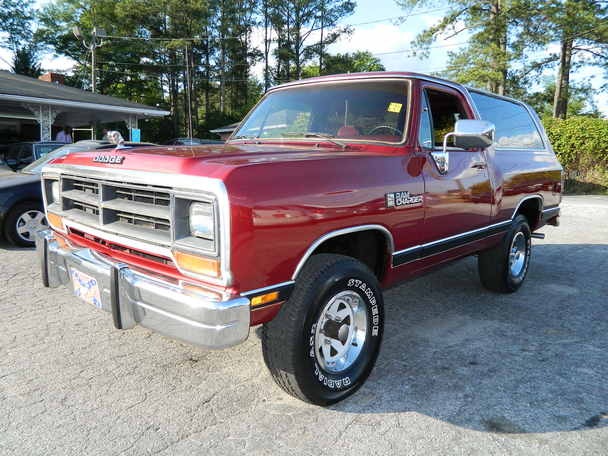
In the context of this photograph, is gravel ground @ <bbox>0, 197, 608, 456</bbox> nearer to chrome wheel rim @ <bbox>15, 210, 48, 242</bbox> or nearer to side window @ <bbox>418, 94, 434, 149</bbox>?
side window @ <bbox>418, 94, 434, 149</bbox>

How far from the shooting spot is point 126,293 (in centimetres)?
239

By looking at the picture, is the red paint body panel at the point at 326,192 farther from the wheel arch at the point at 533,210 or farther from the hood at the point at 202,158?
the wheel arch at the point at 533,210

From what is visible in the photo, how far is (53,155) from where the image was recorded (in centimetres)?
767

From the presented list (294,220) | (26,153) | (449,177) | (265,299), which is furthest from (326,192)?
(26,153)

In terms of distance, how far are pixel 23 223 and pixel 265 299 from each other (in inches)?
208

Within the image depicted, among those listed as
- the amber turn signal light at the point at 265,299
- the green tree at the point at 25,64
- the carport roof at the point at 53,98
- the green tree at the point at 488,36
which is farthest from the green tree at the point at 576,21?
the green tree at the point at 25,64

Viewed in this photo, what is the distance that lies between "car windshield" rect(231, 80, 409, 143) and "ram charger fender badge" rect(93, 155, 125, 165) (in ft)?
4.28

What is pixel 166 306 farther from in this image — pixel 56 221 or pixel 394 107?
pixel 394 107

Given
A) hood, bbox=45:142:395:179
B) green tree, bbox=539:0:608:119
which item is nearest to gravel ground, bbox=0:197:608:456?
hood, bbox=45:142:395:179

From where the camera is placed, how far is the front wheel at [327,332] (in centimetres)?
245

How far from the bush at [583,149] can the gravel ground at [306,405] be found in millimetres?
13459

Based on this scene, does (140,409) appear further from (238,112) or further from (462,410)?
(238,112)

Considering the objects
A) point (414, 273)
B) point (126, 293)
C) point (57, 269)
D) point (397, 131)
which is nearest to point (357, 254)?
Result: point (414, 273)

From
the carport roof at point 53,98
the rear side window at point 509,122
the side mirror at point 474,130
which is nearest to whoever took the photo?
the side mirror at point 474,130
